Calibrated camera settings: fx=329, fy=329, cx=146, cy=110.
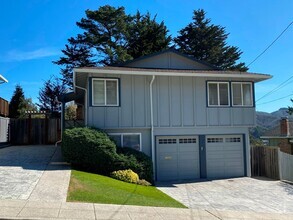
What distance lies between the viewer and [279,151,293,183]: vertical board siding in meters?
17.1

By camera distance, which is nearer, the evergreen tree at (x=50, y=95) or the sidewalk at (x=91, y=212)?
the sidewalk at (x=91, y=212)

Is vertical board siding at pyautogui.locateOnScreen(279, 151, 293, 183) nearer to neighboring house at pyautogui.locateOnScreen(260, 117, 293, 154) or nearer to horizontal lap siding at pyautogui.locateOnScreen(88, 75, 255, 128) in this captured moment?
horizontal lap siding at pyautogui.locateOnScreen(88, 75, 255, 128)

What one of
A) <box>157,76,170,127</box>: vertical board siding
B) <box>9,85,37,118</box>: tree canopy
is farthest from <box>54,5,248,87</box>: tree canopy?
<box>157,76,170,127</box>: vertical board siding

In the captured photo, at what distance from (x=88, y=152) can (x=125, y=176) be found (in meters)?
1.74

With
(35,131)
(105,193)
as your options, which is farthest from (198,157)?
(35,131)

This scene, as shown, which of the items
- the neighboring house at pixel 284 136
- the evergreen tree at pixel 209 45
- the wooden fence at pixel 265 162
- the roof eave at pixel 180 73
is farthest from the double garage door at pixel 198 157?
the evergreen tree at pixel 209 45

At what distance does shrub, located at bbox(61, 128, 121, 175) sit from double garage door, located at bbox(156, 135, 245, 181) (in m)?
3.86

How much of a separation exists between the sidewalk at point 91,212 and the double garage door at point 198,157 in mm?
7479

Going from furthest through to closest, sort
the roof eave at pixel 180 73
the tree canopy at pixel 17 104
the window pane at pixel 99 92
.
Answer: the tree canopy at pixel 17 104 < the window pane at pixel 99 92 < the roof eave at pixel 180 73

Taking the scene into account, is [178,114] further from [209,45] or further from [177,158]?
[209,45]

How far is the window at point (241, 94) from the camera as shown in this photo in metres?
17.6

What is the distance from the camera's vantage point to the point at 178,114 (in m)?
16.7

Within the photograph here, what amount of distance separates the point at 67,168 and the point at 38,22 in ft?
29.8

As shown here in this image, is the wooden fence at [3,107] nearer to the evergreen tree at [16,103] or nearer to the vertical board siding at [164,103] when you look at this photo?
the evergreen tree at [16,103]
